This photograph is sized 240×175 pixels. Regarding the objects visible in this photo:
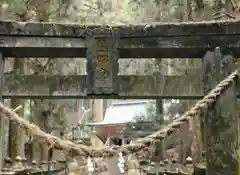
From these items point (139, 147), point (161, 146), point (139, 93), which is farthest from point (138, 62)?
point (139, 147)

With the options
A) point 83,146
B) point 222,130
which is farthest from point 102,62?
point 222,130

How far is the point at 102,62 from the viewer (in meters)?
5.68

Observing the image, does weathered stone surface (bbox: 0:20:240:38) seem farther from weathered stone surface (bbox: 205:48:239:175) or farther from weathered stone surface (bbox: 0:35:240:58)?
weathered stone surface (bbox: 205:48:239:175)

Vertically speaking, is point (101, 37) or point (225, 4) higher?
point (225, 4)

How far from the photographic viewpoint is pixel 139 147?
15.5 ft

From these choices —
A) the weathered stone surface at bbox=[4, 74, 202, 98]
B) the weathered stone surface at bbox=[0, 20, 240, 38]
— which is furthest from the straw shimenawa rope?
the weathered stone surface at bbox=[0, 20, 240, 38]

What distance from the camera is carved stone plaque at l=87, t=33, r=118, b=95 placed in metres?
5.63

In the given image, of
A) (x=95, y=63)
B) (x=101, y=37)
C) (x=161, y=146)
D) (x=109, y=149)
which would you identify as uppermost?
(x=101, y=37)

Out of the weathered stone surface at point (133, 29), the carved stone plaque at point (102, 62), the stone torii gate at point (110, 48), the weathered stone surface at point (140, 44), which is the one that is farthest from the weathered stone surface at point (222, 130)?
the carved stone plaque at point (102, 62)

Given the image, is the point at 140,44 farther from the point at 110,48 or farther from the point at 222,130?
the point at 222,130

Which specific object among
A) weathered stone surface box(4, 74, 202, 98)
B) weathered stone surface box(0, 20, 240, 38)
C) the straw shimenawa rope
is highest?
weathered stone surface box(0, 20, 240, 38)

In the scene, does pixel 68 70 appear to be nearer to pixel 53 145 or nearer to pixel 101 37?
pixel 101 37

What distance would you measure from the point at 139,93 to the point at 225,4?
4670 millimetres

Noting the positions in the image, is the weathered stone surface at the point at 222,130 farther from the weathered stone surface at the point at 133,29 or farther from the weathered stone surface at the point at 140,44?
the weathered stone surface at the point at 133,29
